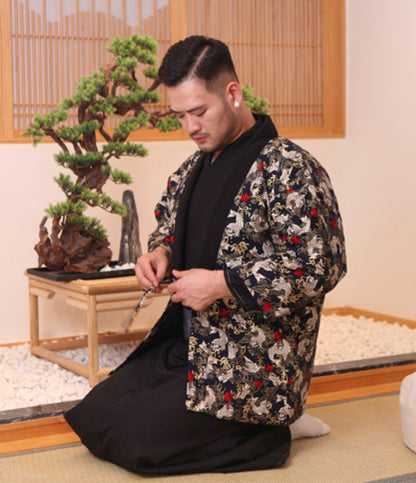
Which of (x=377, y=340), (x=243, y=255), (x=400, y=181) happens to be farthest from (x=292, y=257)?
(x=400, y=181)

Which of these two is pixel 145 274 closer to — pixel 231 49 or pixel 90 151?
pixel 90 151

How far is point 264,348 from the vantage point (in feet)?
8.52

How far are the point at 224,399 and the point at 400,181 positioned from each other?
2.72 meters

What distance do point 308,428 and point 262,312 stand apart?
663 mm

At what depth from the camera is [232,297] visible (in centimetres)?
252

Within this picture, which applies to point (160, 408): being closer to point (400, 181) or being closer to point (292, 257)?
point (292, 257)

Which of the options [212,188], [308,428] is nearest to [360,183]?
[308,428]

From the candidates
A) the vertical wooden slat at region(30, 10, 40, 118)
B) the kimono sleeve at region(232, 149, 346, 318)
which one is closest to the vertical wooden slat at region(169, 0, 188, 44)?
the vertical wooden slat at region(30, 10, 40, 118)

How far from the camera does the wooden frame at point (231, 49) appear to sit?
4.47 metres

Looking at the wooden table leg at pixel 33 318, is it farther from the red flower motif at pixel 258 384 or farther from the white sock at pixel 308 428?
the red flower motif at pixel 258 384

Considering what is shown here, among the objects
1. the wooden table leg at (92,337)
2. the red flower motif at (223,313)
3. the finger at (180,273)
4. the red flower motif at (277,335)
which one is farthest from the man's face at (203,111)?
the wooden table leg at (92,337)

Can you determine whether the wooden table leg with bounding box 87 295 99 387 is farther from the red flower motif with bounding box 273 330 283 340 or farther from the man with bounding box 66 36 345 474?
the red flower motif with bounding box 273 330 283 340

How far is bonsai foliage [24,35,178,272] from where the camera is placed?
12.4 ft

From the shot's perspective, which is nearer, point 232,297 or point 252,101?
point 232,297
